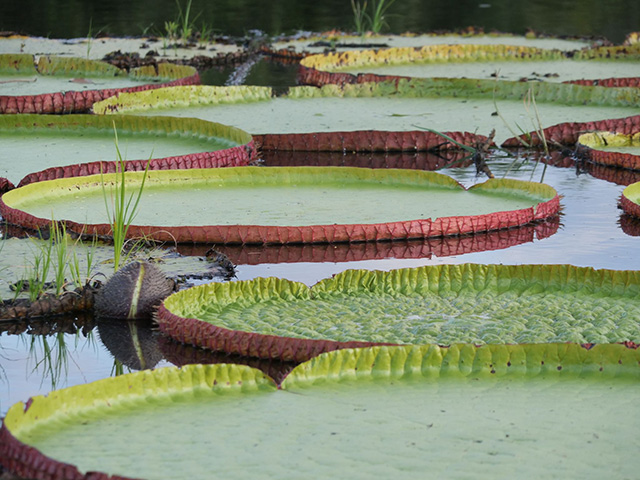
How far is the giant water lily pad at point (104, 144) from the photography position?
17.1 feet

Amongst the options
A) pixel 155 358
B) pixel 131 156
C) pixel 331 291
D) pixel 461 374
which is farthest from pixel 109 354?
pixel 131 156

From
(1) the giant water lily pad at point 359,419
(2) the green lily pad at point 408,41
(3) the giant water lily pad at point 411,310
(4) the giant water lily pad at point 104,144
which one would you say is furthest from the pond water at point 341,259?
(2) the green lily pad at point 408,41

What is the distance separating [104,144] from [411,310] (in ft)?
10.9

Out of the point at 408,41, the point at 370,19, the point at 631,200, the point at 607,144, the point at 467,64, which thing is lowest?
the point at 631,200

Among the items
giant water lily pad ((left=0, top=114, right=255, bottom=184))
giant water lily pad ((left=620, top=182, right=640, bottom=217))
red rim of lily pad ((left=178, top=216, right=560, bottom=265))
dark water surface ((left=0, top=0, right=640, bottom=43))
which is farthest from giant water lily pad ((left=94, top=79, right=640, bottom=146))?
dark water surface ((left=0, top=0, right=640, bottom=43))

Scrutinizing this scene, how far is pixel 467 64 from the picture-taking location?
934 cm

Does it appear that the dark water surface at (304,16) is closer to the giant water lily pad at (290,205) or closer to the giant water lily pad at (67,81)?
the giant water lily pad at (67,81)

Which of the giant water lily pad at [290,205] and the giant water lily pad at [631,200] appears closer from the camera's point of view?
the giant water lily pad at [290,205]

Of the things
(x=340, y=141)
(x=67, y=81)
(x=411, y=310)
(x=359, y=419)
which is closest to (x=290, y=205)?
(x=411, y=310)

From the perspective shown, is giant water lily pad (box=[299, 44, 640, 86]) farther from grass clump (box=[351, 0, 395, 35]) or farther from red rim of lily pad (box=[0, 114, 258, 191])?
red rim of lily pad (box=[0, 114, 258, 191])

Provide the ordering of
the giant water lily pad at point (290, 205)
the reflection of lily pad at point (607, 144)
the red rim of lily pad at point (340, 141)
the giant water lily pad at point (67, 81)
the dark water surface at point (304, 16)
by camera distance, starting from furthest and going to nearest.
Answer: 1. the dark water surface at point (304, 16)
2. the giant water lily pad at point (67, 81)
3. the red rim of lily pad at point (340, 141)
4. the reflection of lily pad at point (607, 144)
5. the giant water lily pad at point (290, 205)

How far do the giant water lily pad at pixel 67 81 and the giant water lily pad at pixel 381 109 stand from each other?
0.26 metres

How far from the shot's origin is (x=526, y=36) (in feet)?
35.8

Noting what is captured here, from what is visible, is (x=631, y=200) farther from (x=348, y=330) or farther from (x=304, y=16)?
(x=304, y=16)
